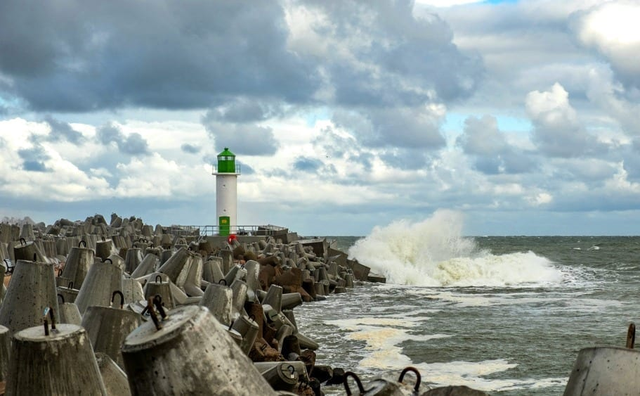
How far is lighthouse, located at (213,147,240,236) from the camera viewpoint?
37469 millimetres

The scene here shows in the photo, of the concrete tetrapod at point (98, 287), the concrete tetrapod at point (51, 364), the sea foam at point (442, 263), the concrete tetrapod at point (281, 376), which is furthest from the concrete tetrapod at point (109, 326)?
the sea foam at point (442, 263)

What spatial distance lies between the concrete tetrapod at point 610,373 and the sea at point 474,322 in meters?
0.70

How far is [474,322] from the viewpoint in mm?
18672

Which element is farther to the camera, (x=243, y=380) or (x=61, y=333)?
(x=61, y=333)

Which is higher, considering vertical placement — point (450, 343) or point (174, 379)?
point (174, 379)

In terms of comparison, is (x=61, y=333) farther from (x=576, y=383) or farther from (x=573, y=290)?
(x=573, y=290)

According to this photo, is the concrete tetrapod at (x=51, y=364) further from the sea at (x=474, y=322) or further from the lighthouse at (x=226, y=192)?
the lighthouse at (x=226, y=192)

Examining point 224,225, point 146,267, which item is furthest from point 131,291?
point 224,225

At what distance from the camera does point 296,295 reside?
17219 mm

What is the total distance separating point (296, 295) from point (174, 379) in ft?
46.6

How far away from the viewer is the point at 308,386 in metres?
8.53

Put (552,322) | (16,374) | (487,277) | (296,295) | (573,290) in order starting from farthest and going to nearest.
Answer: (487,277) → (573,290) → (552,322) → (296,295) → (16,374)

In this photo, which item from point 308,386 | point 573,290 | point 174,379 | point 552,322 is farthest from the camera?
point 573,290

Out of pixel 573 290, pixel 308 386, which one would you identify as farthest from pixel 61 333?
pixel 573 290
